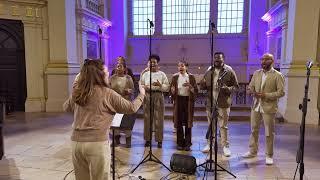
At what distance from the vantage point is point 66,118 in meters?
8.38

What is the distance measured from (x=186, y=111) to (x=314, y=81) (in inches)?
160

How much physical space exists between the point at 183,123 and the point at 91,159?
9.95 feet

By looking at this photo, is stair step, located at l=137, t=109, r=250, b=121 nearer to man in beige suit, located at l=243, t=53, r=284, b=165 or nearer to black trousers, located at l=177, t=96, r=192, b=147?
black trousers, located at l=177, t=96, r=192, b=147

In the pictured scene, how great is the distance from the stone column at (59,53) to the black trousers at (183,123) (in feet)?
16.6

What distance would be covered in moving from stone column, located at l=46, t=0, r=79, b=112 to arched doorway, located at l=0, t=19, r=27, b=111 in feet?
2.87

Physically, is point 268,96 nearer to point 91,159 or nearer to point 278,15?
point 91,159

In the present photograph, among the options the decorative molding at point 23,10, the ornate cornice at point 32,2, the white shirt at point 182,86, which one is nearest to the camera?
the white shirt at point 182,86

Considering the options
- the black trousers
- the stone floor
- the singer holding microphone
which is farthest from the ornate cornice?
the singer holding microphone

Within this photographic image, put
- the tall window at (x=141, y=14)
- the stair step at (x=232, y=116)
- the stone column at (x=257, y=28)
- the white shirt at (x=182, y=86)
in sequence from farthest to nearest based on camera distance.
→ the tall window at (x=141, y=14) → the stone column at (x=257, y=28) → the stair step at (x=232, y=116) → the white shirt at (x=182, y=86)

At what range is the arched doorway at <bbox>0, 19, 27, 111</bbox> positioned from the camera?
30.2ft

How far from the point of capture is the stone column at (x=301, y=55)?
7496 millimetres

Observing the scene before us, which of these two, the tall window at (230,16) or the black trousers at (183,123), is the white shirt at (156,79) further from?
the tall window at (230,16)

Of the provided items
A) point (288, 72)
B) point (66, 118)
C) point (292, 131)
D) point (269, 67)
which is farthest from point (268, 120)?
point (66, 118)

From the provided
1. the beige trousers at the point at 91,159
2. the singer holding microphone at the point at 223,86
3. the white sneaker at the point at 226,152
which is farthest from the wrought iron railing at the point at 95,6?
the beige trousers at the point at 91,159
